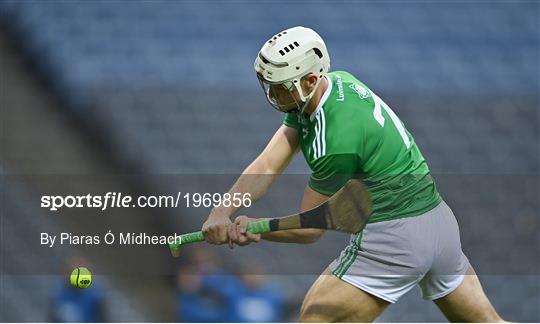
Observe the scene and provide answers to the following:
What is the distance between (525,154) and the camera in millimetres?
5180

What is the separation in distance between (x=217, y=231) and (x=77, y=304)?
1.38 m

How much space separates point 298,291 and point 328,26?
1.76m

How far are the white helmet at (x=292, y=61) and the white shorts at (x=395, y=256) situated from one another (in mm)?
488

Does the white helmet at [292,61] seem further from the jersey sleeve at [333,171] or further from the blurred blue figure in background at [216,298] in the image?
the blurred blue figure in background at [216,298]

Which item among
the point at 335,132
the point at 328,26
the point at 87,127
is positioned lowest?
the point at 87,127

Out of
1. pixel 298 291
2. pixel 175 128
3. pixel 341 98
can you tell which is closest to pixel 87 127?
pixel 175 128

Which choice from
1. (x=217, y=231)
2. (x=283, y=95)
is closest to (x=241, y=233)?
(x=217, y=231)

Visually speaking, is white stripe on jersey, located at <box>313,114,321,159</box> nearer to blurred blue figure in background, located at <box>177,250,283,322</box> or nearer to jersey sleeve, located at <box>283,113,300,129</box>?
jersey sleeve, located at <box>283,113,300,129</box>

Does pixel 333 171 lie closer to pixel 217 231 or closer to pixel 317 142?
pixel 317 142

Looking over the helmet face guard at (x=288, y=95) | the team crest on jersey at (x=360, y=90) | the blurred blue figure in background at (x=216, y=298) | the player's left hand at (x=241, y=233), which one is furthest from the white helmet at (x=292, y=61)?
the blurred blue figure in background at (x=216, y=298)

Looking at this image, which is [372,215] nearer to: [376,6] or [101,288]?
[101,288]

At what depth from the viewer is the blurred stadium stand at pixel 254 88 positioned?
4.91 meters

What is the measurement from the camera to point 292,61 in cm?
302

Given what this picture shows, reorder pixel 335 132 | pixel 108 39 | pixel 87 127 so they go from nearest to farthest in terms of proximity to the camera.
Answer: pixel 335 132, pixel 87 127, pixel 108 39
